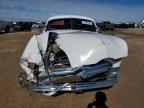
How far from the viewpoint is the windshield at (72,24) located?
975 centimetres

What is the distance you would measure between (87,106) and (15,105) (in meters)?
1.67

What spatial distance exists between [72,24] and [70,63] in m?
3.55

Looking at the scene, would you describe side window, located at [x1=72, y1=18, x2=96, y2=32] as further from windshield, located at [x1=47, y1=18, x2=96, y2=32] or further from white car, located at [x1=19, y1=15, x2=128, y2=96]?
white car, located at [x1=19, y1=15, x2=128, y2=96]

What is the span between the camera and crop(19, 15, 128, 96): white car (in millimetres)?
6344

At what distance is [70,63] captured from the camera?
6445 millimetres

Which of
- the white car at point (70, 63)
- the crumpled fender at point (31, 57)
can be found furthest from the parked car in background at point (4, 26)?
the white car at point (70, 63)

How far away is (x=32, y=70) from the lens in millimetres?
6723

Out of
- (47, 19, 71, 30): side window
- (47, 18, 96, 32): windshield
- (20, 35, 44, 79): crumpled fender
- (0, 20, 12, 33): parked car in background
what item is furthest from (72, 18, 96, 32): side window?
(0, 20, 12, 33): parked car in background

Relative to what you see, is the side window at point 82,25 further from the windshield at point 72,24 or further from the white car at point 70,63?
the white car at point 70,63

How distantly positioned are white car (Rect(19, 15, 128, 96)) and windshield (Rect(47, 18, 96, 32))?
7.55 feet

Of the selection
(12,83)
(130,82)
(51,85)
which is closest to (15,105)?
(51,85)

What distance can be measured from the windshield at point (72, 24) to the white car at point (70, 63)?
2.30 metres

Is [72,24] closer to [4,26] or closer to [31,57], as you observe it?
[31,57]

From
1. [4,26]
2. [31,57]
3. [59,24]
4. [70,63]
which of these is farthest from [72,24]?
[4,26]
